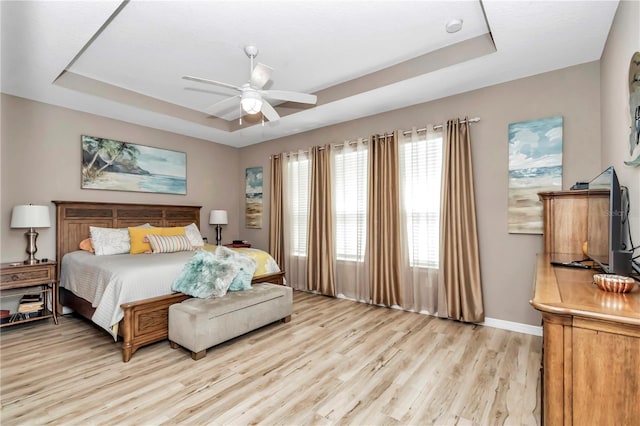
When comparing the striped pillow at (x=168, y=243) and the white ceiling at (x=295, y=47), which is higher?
the white ceiling at (x=295, y=47)

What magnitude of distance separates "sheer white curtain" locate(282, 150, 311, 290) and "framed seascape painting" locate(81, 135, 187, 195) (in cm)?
179

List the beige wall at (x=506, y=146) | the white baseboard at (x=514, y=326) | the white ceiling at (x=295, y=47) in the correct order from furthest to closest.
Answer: the white baseboard at (x=514, y=326) < the beige wall at (x=506, y=146) < the white ceiling at (x=295, y=47)

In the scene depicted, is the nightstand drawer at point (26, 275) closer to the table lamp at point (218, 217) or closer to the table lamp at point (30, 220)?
the table lamp at point (30, 220)

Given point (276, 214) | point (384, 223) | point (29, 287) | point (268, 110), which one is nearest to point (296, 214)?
point (276, 214)

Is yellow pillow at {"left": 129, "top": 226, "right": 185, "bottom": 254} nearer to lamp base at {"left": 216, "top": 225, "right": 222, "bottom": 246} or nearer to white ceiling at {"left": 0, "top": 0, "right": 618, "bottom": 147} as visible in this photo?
lamp base at {"left": 216, "top": 225, "right": 222, "bottom": 246}

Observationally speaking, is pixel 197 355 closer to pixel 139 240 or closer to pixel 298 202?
pixel 139 240

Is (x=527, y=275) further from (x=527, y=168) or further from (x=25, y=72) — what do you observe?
(x=25, y=72)

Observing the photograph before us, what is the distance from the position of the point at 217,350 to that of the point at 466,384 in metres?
2.09

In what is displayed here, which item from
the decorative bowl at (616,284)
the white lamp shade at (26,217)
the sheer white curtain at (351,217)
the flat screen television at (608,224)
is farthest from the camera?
the sheer white curtain at (351,217)

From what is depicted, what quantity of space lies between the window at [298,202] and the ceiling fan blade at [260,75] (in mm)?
2334

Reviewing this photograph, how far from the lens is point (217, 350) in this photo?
2764 millimetres

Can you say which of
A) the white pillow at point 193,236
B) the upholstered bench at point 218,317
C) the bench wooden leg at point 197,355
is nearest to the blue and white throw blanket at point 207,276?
the upholstered bench at point 218,317

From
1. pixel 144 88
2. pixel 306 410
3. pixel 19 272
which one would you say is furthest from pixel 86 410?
pixel 144 88

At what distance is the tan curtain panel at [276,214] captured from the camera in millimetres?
5203
